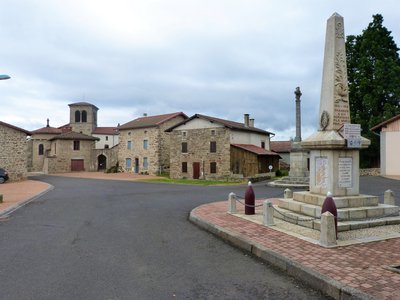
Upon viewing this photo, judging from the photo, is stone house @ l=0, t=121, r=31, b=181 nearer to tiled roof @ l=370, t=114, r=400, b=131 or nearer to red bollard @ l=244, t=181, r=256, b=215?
red bollard @ l=244, t=181, r=256, b=215

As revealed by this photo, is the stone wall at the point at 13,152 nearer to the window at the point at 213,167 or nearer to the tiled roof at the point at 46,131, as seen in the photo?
the window at the point at 213,167

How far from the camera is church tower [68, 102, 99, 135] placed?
205ft

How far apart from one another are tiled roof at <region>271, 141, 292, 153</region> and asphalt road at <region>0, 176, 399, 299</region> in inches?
1635

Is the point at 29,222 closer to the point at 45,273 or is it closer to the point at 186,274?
the point at 45,273

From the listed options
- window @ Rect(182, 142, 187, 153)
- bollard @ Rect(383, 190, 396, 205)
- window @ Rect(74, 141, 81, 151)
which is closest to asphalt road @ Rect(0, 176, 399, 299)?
bollard @ Rect(383, 190, 396, 205)

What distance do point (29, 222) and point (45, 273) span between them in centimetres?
489

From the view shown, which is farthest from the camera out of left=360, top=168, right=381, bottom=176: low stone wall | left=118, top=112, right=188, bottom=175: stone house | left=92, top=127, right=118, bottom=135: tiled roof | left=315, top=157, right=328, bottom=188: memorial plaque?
left=92, top=127, right=118, bottom=135: tiled roof

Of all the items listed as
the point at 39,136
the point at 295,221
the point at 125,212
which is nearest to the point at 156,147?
the point at 39,136

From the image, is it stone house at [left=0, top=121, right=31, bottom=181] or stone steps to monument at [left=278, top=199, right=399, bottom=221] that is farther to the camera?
stone house at [left=0, top=121, right=31, bottom=181]

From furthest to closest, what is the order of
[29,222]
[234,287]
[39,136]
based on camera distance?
[39,136]
[29,222]
[234,287]

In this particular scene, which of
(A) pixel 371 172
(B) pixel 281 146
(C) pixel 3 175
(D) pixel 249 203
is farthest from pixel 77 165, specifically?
(D) pixel 249 203

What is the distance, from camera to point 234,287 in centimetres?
445

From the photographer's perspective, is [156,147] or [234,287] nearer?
[234,287]

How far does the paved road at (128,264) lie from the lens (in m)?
4.29
